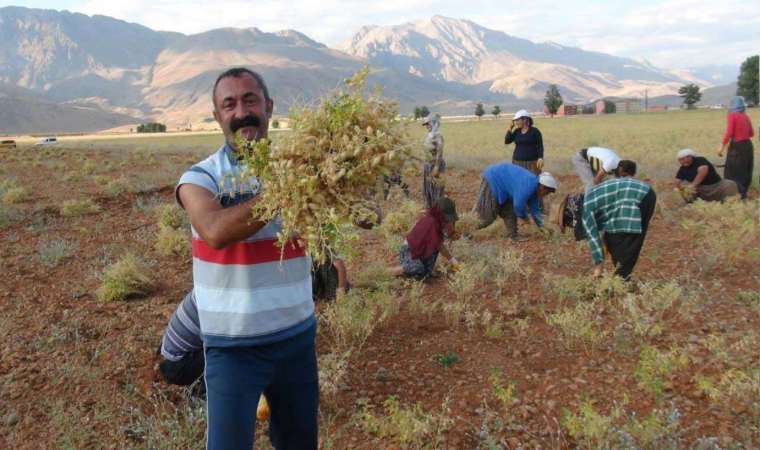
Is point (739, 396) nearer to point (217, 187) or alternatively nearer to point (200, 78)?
point (217, 187)

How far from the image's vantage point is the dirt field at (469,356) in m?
3.62

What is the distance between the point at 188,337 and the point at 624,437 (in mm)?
2611

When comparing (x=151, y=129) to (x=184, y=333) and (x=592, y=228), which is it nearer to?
(x=592, y=228)

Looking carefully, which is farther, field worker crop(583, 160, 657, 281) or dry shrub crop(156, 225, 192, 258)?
dry shrub crop(156, 225, 192, 258)

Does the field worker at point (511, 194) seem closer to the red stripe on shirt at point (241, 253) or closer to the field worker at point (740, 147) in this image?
the field worker at point (740, 147)

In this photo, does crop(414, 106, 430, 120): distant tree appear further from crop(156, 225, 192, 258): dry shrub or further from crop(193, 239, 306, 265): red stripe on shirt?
crop(156, 225, 192, 258): dry shrub

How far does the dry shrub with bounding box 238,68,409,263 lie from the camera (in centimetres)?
195

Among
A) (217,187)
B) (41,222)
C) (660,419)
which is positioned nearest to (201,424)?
(217,187)

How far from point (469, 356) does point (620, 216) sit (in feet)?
7.63

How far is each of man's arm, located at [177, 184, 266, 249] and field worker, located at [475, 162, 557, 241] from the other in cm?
640

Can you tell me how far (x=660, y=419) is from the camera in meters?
3.56

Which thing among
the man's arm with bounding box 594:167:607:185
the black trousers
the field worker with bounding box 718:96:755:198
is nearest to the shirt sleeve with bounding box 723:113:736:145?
the field worker with bounding box 718:96:755:198

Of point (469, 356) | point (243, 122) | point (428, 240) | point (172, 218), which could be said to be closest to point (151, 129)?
point (172, 218)

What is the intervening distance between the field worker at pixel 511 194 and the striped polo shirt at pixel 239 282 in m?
6.15
